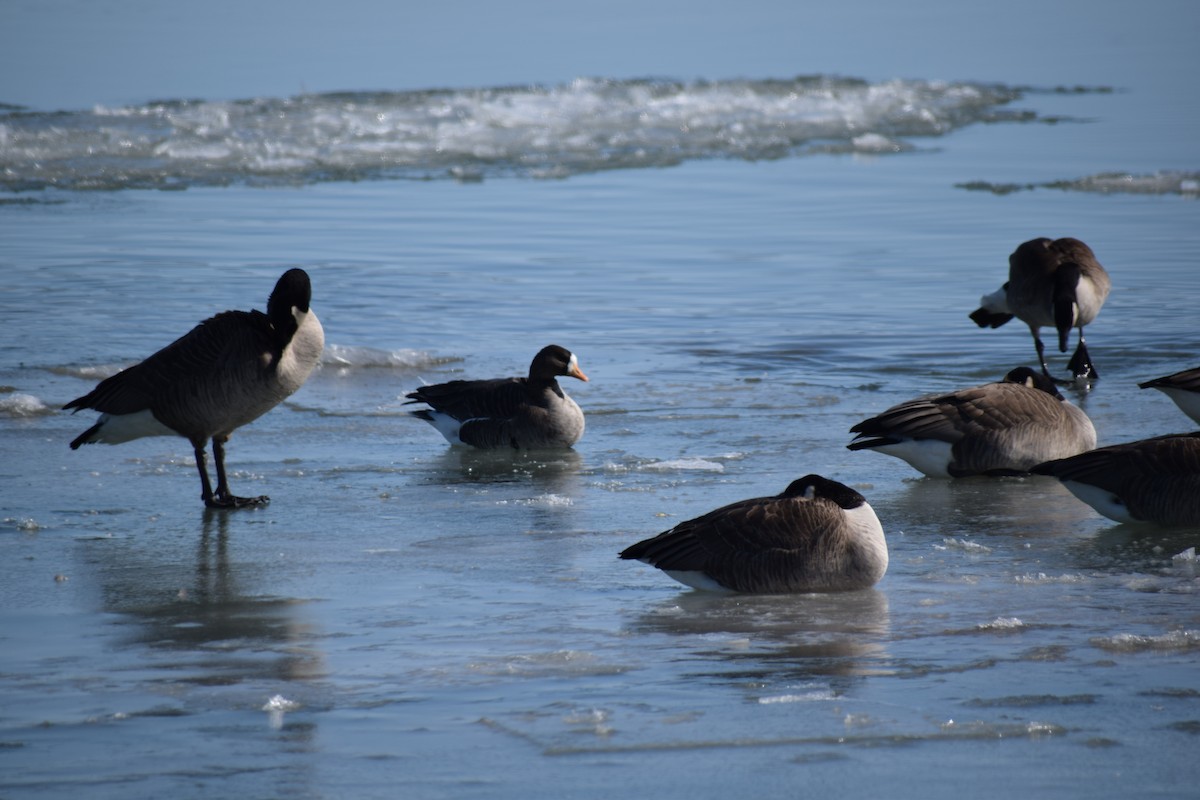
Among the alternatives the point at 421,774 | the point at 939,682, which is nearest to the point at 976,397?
the point at 939,682

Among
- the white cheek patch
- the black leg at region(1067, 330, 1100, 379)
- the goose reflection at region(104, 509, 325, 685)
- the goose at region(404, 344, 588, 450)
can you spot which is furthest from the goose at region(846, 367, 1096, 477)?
the goose reflection at region(104, 509, 325, 685)

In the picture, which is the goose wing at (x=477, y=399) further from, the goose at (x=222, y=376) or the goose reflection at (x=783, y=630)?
the goose reflection at (x=783, y=630)

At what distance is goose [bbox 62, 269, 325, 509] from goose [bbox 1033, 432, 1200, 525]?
3.79 m

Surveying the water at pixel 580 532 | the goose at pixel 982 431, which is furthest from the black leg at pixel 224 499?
the goose at pixel 982 431

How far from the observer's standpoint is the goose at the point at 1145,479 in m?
6.73

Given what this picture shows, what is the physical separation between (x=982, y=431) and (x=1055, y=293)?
11.9 ft

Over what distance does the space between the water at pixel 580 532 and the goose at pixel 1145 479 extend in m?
0.17

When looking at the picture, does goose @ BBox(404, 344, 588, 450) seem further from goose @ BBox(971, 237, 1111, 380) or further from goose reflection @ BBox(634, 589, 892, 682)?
goose @ BBox(971, 237, 1111, 380)

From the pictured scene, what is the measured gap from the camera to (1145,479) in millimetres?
6777

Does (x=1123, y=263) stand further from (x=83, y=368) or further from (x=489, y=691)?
(x=489, y=691)

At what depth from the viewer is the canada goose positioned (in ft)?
25.3

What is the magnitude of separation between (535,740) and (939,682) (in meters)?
1.36

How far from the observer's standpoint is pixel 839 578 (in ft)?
19.4

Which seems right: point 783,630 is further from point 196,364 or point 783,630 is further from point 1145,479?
point 196,364
